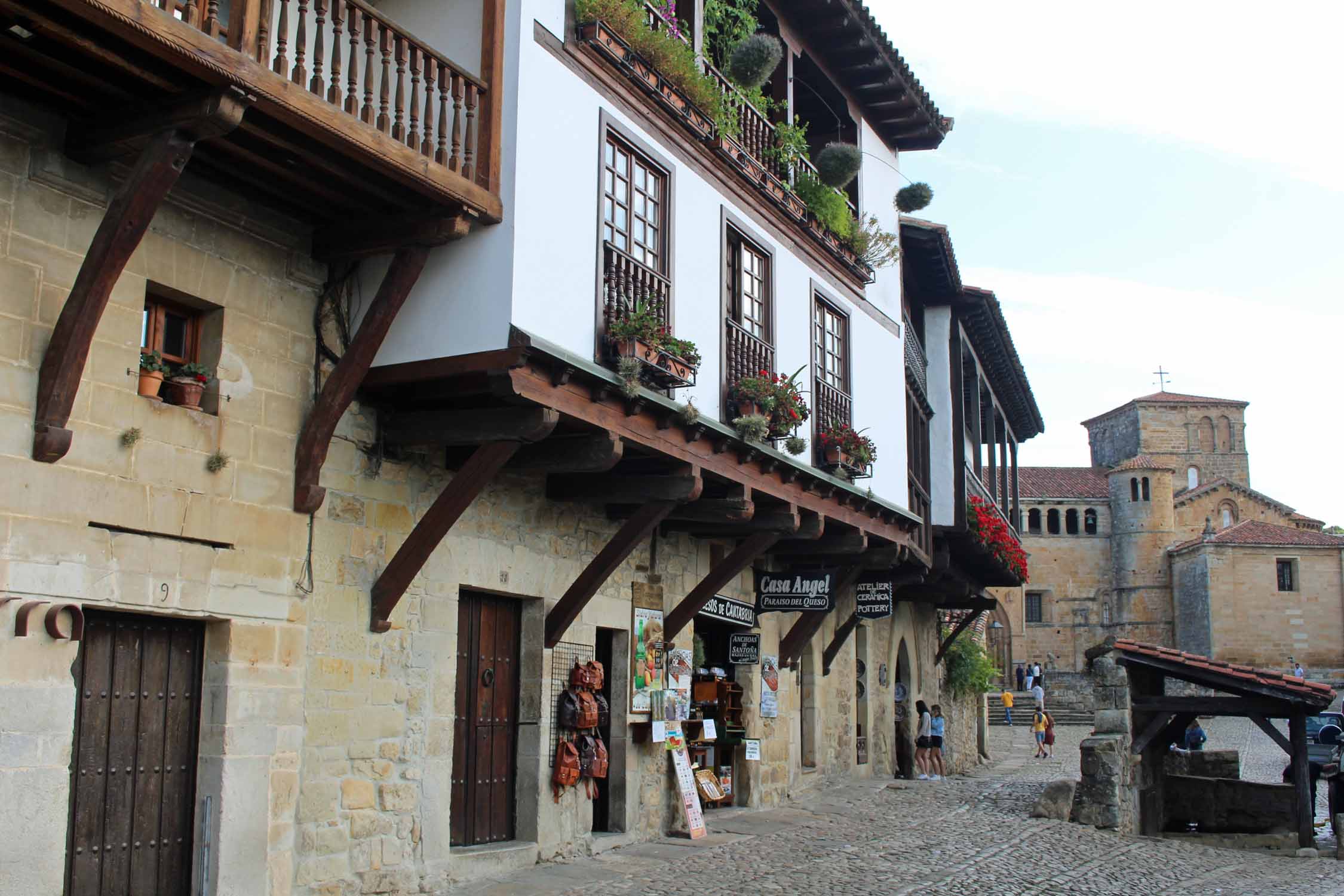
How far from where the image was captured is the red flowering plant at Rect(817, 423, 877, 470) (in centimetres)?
1310

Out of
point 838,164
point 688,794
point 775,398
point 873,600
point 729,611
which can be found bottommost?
point 688,794

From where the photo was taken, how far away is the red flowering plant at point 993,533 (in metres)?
19.1

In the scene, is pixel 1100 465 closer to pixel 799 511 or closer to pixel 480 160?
pixel 799 511

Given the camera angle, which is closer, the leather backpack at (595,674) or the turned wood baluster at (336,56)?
the turned wood baluster at (336,56)

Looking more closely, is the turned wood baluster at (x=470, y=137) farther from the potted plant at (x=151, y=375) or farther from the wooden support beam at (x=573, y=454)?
the potted plant at (x=151, y=375)

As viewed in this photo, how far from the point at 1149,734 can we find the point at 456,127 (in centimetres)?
1205

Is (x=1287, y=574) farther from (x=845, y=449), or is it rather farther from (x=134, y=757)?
(x=134, y=757)

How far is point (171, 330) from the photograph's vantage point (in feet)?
25.6

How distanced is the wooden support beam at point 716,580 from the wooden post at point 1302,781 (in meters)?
7.71

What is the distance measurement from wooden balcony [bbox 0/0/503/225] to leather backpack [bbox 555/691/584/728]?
4235 millimetres

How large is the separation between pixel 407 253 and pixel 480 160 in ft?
2.67

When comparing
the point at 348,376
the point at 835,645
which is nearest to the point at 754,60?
the point at 348,376

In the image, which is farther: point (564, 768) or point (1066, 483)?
point (1066, 483)

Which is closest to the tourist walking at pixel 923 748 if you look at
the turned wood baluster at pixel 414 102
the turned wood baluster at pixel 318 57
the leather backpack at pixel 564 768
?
the leather backpack at pixel 564 768
